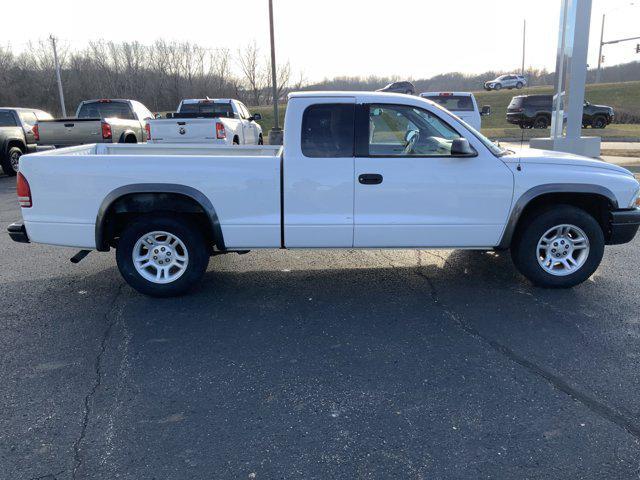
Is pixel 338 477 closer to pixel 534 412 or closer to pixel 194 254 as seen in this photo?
pixel 534 412

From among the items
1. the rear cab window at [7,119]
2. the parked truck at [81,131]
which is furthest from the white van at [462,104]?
the rear cab window at [7,119]

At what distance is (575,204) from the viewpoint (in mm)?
5312

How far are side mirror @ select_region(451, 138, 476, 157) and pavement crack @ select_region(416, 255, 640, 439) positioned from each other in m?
1.45

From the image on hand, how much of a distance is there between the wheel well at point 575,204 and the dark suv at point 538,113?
23970 millimetres

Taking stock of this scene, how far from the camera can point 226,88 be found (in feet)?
202

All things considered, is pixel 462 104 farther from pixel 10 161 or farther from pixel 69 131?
pixel 10 161

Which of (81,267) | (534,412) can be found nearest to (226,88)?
(81,267)

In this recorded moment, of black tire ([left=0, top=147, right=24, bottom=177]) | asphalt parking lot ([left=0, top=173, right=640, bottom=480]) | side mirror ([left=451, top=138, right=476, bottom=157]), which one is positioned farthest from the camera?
black tire ([left=0, top=147, right=24, bottom=177])

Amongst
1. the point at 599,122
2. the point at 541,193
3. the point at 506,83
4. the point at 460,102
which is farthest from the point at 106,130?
the point at 506,83

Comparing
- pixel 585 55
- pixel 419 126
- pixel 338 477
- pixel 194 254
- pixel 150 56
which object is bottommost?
pixel 338 477

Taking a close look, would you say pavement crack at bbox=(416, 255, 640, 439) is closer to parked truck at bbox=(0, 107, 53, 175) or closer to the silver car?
parked truck at bbox=(0, 107, 53, 175)

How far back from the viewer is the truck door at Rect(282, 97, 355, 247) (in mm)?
4859

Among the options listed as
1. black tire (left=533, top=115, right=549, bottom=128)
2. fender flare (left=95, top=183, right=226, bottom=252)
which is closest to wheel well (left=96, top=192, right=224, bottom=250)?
fender flare (left=95, top=183, right=226, bottom=252)

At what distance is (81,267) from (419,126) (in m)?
4.23
